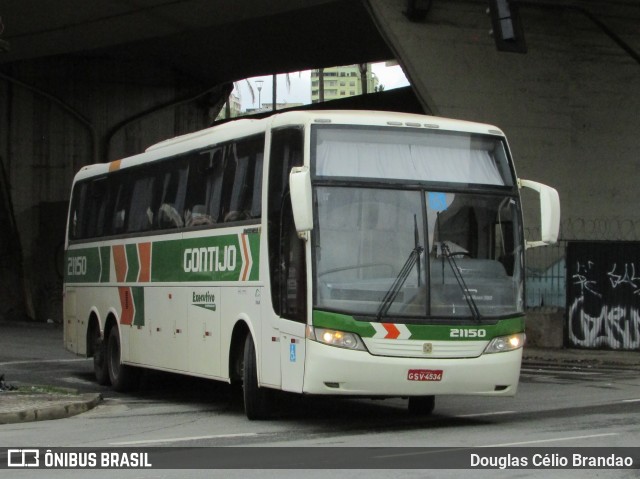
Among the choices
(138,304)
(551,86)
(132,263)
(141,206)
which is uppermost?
(551,86)

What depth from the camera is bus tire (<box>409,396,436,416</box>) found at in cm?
1459

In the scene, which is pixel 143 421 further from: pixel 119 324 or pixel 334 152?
pixel 119 324

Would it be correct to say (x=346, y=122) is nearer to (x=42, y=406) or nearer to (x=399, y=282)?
(x=399, y=282)

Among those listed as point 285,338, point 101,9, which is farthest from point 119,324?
point 101,9

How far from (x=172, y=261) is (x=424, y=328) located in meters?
4.86

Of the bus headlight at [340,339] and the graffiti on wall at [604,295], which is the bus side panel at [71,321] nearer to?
the bus headlight at [340,339]

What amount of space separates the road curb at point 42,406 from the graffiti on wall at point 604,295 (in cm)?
1370

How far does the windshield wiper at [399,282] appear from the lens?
12555mm

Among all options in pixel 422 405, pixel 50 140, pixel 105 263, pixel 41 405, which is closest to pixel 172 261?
pixel 41 405

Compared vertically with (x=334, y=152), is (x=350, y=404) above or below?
below

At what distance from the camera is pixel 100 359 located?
19625 mm

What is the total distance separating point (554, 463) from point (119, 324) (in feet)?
33.2

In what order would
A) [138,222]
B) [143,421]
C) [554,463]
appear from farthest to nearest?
[138,222] → [143,421] → [554,463]

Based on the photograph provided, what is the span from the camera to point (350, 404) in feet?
53.8
